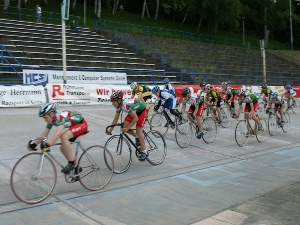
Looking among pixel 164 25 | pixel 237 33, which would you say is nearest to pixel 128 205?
pixel 164 25

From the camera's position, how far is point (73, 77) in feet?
64.1

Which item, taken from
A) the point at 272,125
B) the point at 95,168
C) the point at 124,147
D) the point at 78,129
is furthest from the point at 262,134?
the point at 78,129

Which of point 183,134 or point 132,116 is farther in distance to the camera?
point 183,134

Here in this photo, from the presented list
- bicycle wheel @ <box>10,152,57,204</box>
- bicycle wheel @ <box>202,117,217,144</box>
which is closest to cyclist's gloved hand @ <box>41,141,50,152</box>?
bicycle wheel @ <box>10,152,57,204</box>

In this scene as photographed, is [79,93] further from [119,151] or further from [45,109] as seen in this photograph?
[45,109]

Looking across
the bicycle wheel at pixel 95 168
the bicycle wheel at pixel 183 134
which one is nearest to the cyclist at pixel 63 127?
the bicycle wheel at pixel 95 168

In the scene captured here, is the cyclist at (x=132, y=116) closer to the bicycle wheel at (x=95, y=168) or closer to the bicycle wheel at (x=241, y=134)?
the bicycle wheel at (x=95, y=168)

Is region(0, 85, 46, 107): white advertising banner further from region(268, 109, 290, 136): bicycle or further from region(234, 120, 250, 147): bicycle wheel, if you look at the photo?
region(268, 109, 290, 136): bicycle

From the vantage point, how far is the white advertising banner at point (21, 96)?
1416cm

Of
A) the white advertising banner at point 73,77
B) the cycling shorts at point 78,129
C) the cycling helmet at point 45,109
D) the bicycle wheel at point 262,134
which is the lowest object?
the bicycle wheel at point 262,134

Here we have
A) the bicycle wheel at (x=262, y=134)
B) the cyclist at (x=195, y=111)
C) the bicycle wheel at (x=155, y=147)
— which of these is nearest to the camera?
the bicycle wheel at (x=155, y=147)

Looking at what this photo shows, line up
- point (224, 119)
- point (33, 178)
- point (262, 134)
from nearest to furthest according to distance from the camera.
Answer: point (33, 178) → point (262, 134) → point (224, 119)

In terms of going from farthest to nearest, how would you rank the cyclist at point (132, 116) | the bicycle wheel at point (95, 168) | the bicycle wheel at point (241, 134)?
the bicycle wheel at point (241, 134), the cyclist at point (132, 116), the bicycle wheel at point (95, 168)

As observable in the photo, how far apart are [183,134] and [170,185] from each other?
348cm
